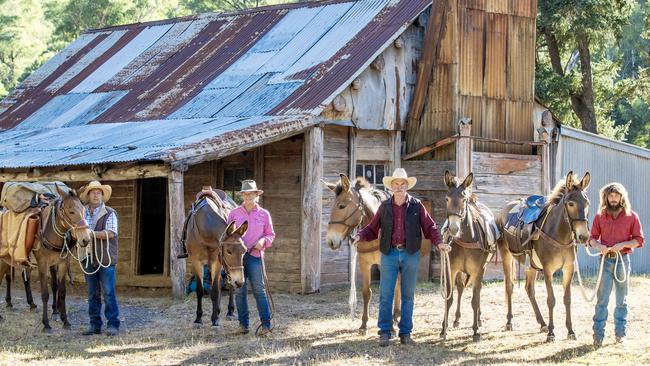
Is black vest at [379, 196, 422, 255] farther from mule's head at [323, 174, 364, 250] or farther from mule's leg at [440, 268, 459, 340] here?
mule's leg at [440, 268, 459, 340]

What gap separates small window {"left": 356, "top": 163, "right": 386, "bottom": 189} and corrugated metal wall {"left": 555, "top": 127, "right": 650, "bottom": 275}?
373cm

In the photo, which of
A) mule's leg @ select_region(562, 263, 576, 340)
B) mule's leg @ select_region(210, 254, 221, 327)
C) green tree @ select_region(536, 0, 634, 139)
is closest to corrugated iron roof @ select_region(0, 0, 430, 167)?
mule's leg @ select_region(210, 254, 221, 327)

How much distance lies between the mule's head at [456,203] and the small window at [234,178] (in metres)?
7.80

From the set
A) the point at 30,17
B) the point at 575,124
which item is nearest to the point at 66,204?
the point at 575,124

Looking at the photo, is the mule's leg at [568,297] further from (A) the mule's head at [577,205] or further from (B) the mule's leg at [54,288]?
(B) the mule's leg at [54,288]

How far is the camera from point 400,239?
450 inches

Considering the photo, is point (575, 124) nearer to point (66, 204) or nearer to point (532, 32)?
point (532, 32)

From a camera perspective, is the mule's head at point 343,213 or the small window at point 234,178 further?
the small window at point 234,178

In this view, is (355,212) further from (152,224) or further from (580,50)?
(580,50)

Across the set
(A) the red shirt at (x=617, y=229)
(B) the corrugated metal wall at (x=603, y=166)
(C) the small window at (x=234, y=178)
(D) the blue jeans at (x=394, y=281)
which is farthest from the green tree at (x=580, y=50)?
(D) the blue jeans at (x=394, y=281)

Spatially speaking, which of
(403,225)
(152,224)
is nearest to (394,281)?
(403,225)

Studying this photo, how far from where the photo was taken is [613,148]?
21891 millimetres

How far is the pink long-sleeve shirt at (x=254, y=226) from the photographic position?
39.8 feet

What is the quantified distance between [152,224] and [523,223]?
32.1ft
